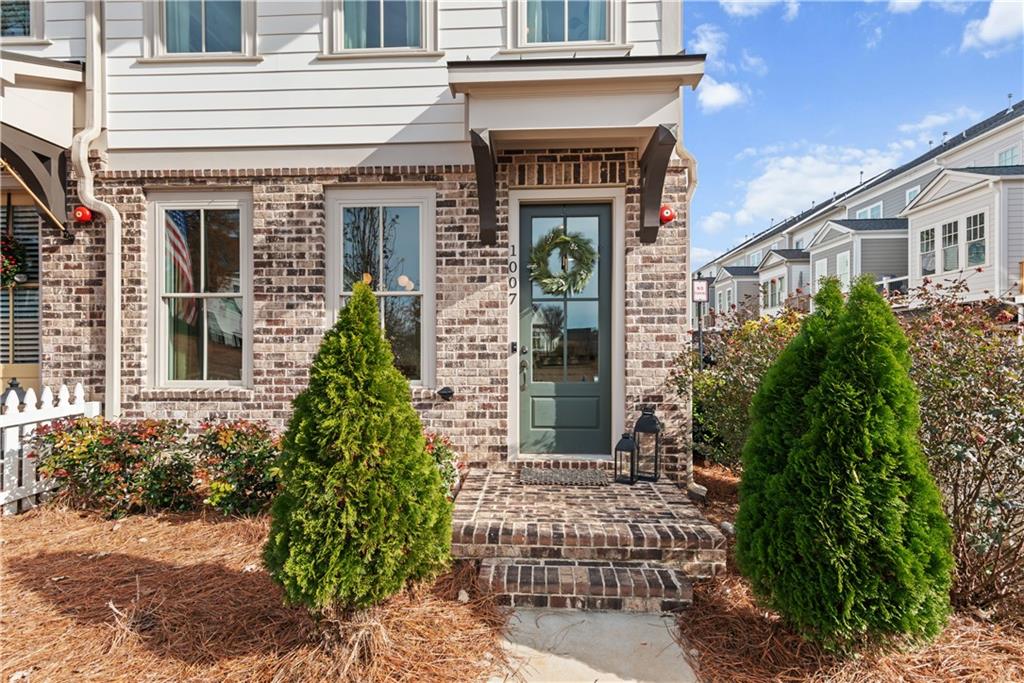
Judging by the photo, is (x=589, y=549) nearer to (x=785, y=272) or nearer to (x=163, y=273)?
(x=163, y=273)

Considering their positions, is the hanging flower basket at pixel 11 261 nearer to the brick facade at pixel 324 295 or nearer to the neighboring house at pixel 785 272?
the brick facade at pixel 324 295

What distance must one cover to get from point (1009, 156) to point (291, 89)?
19.9m

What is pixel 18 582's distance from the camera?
8.99 feet

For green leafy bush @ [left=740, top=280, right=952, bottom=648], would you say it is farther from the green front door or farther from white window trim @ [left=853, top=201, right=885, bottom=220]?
white window trim @ [left=853, top=201, right=885, bottom=220]

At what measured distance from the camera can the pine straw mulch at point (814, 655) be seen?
2.05 m

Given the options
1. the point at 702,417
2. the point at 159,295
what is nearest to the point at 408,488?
the point at 702,417

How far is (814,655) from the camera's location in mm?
2105

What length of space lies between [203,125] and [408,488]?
423 centimetres

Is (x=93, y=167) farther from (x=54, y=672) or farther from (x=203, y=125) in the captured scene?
(x=54, y=672)

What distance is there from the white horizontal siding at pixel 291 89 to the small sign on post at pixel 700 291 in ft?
8.26

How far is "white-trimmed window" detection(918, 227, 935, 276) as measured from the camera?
14742 millimetres

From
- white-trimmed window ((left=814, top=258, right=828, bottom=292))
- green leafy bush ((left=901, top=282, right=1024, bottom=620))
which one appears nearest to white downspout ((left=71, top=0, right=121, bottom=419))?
green leafy bush ((left=901, top=282, right=1024, bottom=620))

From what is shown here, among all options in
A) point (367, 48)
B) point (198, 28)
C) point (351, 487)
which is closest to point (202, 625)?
point (351, 487)

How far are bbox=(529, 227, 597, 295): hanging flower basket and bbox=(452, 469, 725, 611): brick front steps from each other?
6.29 ft
